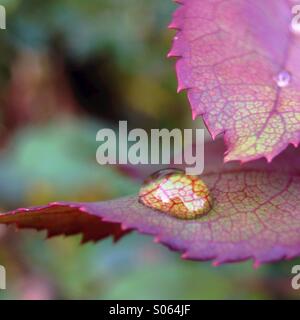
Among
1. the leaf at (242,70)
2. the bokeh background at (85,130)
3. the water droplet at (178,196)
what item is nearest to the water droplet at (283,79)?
the leaf at (242,70)

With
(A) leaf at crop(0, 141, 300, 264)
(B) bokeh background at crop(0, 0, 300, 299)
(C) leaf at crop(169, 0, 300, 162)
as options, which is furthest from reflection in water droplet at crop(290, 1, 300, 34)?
(B) bokeh background at crop(0, 0, 300, 299)

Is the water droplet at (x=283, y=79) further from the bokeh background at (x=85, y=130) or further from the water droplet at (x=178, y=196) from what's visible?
the bokeh background at (x=85, y=130)

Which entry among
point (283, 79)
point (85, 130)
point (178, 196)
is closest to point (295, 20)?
point (283, 79)

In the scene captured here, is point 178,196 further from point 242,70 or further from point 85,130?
point 85,130

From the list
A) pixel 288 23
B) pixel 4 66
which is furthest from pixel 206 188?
pixel 4 66

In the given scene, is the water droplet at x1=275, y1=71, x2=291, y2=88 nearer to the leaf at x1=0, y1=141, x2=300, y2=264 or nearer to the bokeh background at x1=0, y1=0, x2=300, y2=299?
the leaf at x1=0, y1=141, x2=300, y2=264

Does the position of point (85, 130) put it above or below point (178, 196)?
above
